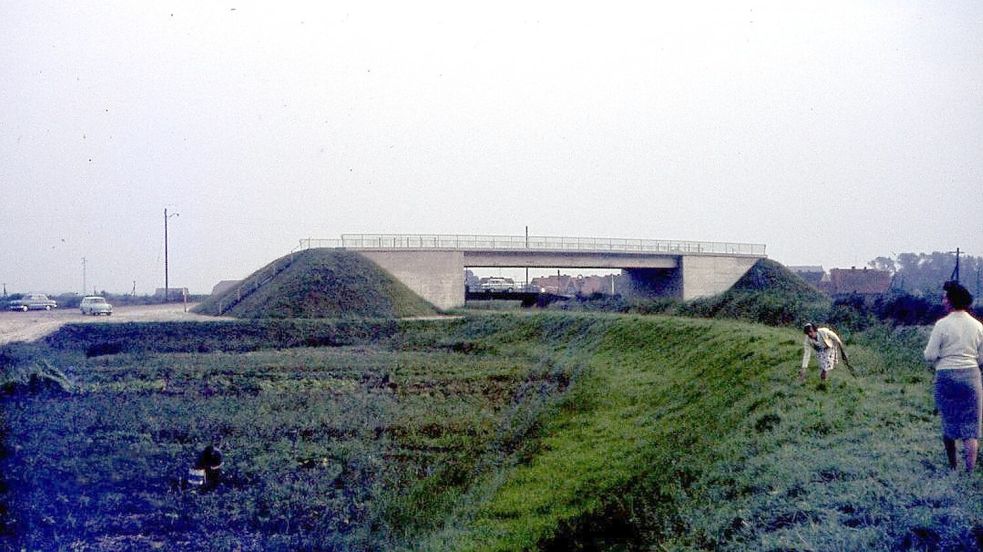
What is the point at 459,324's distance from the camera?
42656 mm

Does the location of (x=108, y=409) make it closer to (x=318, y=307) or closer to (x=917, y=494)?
(x=917, y=494)

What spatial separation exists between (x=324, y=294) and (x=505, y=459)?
36.1 m

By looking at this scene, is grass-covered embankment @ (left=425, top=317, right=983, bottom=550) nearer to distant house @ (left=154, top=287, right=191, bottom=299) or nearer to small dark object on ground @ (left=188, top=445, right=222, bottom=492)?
small dark object on ground @ (left=188, top=445, right=222, bottom=492)

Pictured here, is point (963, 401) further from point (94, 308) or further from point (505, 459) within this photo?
point (94, 308)

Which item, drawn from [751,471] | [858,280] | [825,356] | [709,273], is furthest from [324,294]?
[858,280]

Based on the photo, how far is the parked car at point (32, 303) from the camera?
55.7m

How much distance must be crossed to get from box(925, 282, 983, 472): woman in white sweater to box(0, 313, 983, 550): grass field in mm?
476

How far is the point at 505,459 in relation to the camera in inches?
564

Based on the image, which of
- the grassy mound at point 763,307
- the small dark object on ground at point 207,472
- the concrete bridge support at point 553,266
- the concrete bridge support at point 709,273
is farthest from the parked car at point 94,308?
the small dark object on ground at point 207,472

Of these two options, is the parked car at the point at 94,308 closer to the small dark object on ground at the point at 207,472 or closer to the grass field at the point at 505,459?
the grass field at the point at 505,459

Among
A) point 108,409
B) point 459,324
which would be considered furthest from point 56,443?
point 459,324

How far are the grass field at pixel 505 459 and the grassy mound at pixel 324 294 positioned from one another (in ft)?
75.0

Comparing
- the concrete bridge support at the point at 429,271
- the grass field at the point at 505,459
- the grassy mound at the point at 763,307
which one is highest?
the concrete bridge support at the point at 429,271

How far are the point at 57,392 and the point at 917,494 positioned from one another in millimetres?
19368
